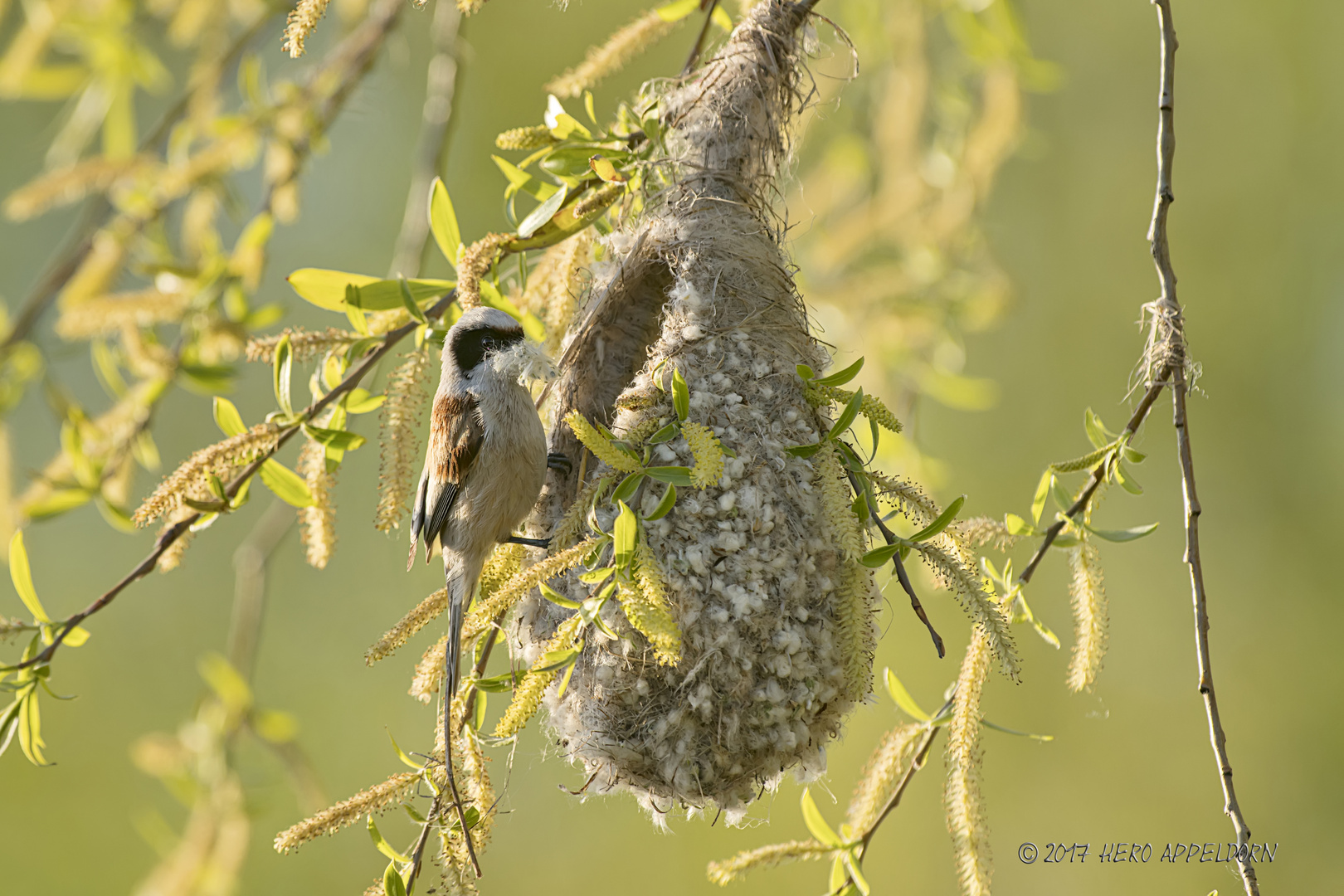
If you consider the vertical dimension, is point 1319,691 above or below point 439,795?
above

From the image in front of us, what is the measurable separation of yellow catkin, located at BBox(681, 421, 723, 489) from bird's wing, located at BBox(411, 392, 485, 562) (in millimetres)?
778

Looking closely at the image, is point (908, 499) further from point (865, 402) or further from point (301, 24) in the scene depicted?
point (301, 24)

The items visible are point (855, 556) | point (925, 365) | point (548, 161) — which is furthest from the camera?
point (925, 365)

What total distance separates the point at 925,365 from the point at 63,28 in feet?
9.09

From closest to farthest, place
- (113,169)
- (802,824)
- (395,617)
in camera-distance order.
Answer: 1. (113,169)
2. (802,824)
3. (395,617)

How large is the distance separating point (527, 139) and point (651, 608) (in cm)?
96

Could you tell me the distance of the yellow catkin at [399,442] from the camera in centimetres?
183

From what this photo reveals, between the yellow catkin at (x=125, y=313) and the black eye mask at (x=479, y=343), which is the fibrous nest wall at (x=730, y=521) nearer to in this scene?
the black eye mask at (x=479, y=343)

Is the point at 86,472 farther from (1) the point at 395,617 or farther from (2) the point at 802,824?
Answer: (1) the point at 395,617

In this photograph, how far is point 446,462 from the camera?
7.78 feet

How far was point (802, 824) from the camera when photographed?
6.72 meters

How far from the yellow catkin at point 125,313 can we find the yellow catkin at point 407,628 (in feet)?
3.47

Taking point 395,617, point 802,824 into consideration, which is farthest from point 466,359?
point 395,617

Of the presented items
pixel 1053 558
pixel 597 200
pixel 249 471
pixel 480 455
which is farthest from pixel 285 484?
pixel 1053 558
